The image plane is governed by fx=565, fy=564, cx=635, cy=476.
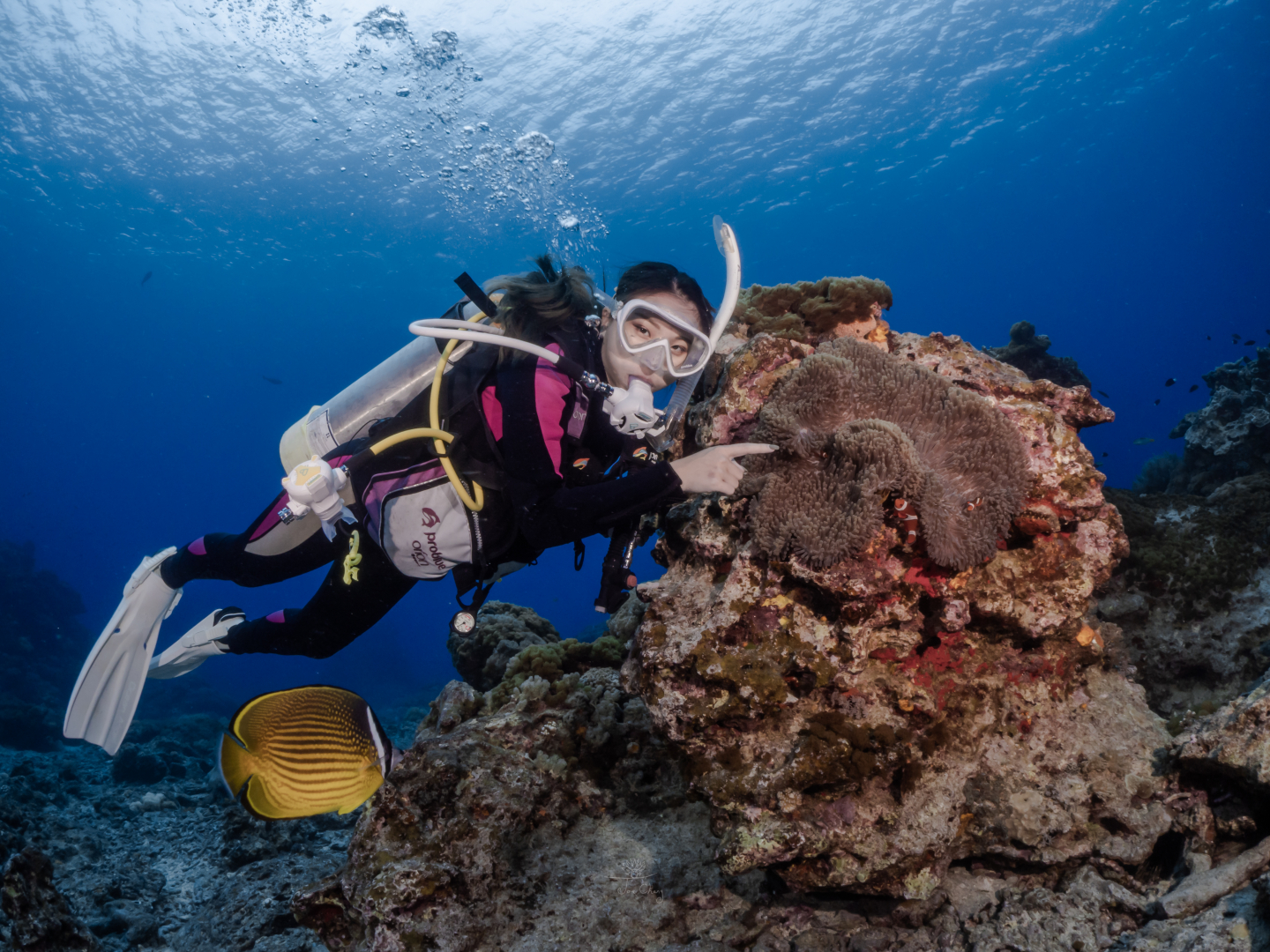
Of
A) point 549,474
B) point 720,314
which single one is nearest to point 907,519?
point 720,314

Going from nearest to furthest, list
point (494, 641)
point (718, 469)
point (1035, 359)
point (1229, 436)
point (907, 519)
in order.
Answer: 1. point (907, 519)
2. point (718, 469)
3. point (494, 641)
4. point (1229, 436)
5. point (1035, 359)

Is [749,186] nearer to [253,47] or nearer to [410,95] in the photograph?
[410,95]

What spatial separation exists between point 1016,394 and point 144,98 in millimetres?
39902

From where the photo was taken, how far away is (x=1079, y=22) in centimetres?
2980

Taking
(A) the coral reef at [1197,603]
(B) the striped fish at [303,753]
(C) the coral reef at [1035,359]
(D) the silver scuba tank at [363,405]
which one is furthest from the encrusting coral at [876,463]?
(C) the coral reef at [1035,359]

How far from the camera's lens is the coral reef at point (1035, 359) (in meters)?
8.70

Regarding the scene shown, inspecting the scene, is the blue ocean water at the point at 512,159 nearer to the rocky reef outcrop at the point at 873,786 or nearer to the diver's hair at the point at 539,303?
the diver's hair at the point at 539,303

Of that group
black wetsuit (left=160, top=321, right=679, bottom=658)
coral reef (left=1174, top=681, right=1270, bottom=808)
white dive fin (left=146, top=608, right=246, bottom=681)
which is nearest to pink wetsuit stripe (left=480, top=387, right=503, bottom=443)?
black wetsuit (left=160, top=321, right=679, bottom=658)

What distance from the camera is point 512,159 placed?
3080 centimetres

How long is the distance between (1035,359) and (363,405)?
971cm

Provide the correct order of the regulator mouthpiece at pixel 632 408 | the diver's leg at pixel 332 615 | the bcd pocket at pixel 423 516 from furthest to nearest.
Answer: the diver's leg at pixel 332 615 → the bcd pocket at pixel 423 516 → the regulator mouthpiece at pixel 632 408

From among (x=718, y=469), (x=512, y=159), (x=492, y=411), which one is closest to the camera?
(x=718, y=469)

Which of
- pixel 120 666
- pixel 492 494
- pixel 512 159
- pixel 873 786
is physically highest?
pixel 512 159

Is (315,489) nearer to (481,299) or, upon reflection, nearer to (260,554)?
(481,299)
